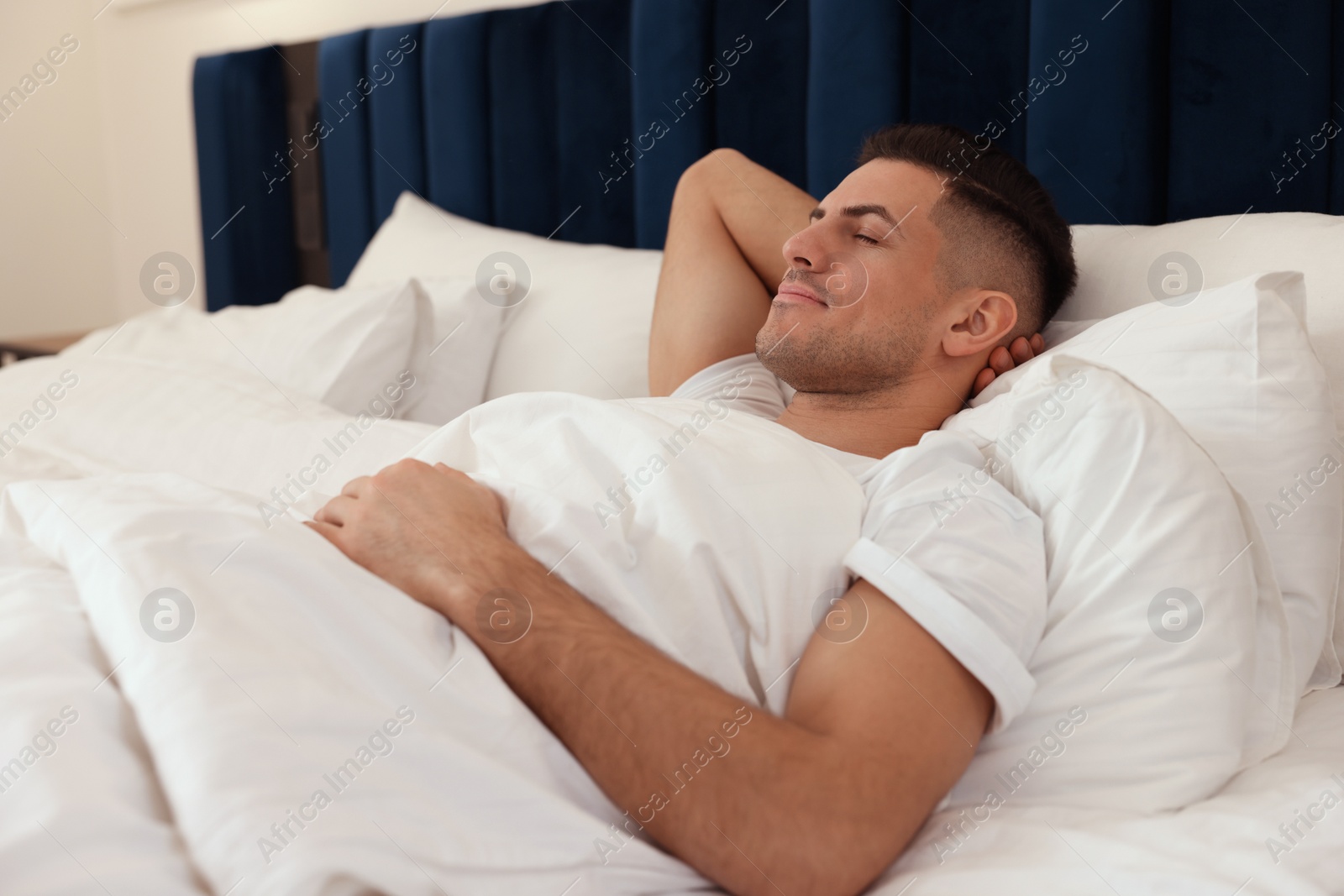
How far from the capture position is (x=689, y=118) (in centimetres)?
174

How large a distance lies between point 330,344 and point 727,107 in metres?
0.76

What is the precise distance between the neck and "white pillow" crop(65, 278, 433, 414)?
77 cm

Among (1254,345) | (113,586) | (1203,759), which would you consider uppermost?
(1254,345)

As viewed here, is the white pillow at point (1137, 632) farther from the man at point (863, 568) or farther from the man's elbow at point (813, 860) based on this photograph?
the man's elbow at point (813, 860)

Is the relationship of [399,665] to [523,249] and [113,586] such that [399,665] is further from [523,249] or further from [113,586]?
[523,249]

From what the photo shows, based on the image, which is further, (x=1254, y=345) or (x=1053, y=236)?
(x=1053, y=236)

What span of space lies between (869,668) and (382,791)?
0.34 meters

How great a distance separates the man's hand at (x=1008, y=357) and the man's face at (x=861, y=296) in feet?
0.25

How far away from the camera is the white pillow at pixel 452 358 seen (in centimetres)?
163

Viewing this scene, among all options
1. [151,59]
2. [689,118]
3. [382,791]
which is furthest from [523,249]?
[151,59]

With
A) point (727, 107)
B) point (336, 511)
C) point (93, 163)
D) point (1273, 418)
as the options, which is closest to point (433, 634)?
point (336, 511)

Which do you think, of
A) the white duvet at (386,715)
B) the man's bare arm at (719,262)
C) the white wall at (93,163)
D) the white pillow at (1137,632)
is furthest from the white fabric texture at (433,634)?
the white wall at (93,163)

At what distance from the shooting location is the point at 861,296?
43.3 inches

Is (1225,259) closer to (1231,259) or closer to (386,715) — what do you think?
(1231,259)
